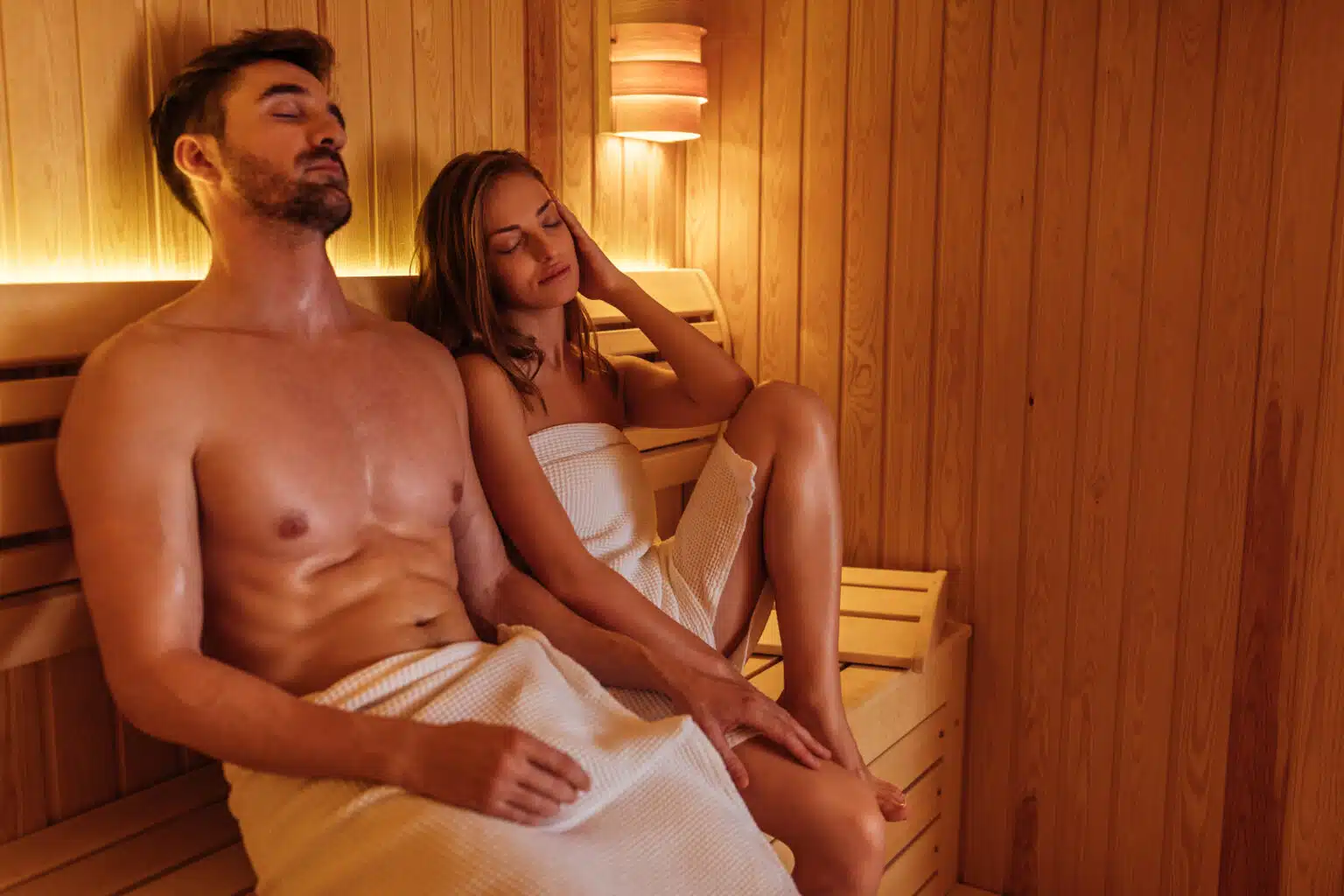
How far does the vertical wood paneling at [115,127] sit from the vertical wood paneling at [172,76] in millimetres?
18

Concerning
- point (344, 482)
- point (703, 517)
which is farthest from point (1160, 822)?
point (344, 482)

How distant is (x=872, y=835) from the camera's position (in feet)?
6.11

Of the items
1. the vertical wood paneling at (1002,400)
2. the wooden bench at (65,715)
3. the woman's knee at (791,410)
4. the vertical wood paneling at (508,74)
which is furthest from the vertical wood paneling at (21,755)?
→ the vertical wood paneling at (1002,400)

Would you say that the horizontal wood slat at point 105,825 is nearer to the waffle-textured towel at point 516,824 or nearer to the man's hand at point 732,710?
the waffle-textured towel at point 516,824

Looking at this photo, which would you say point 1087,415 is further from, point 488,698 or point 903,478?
point 488,698

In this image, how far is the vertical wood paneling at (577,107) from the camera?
114 inches

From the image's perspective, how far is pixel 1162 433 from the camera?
109 inches

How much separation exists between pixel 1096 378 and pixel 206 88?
195cm

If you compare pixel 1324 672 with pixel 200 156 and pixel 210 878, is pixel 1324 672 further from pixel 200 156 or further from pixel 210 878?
pixel 200 156

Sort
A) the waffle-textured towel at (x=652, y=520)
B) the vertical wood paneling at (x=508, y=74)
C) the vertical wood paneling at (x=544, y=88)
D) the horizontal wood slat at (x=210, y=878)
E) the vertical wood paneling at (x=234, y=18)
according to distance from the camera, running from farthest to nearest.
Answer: the vertical wood paneling at (x=544, y=88) → the vertical wood paneling at (x=508, y=74) → the waffle-textured towel at (x=652, y=520) → the vertical wood paneling at (x=234, y=18) → the horizontal wood slat at (x=210, y=878)

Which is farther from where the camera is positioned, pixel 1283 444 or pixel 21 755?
pixel 1283 444

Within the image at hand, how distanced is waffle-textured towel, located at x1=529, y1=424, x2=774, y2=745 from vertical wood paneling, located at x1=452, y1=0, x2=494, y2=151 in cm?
70

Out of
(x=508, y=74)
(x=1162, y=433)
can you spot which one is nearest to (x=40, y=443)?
(x=508, y=74)

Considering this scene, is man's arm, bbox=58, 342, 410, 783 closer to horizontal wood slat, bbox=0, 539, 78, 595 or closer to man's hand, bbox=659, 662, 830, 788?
horizontal wood slat, bbox=0, 539, 78, 595
